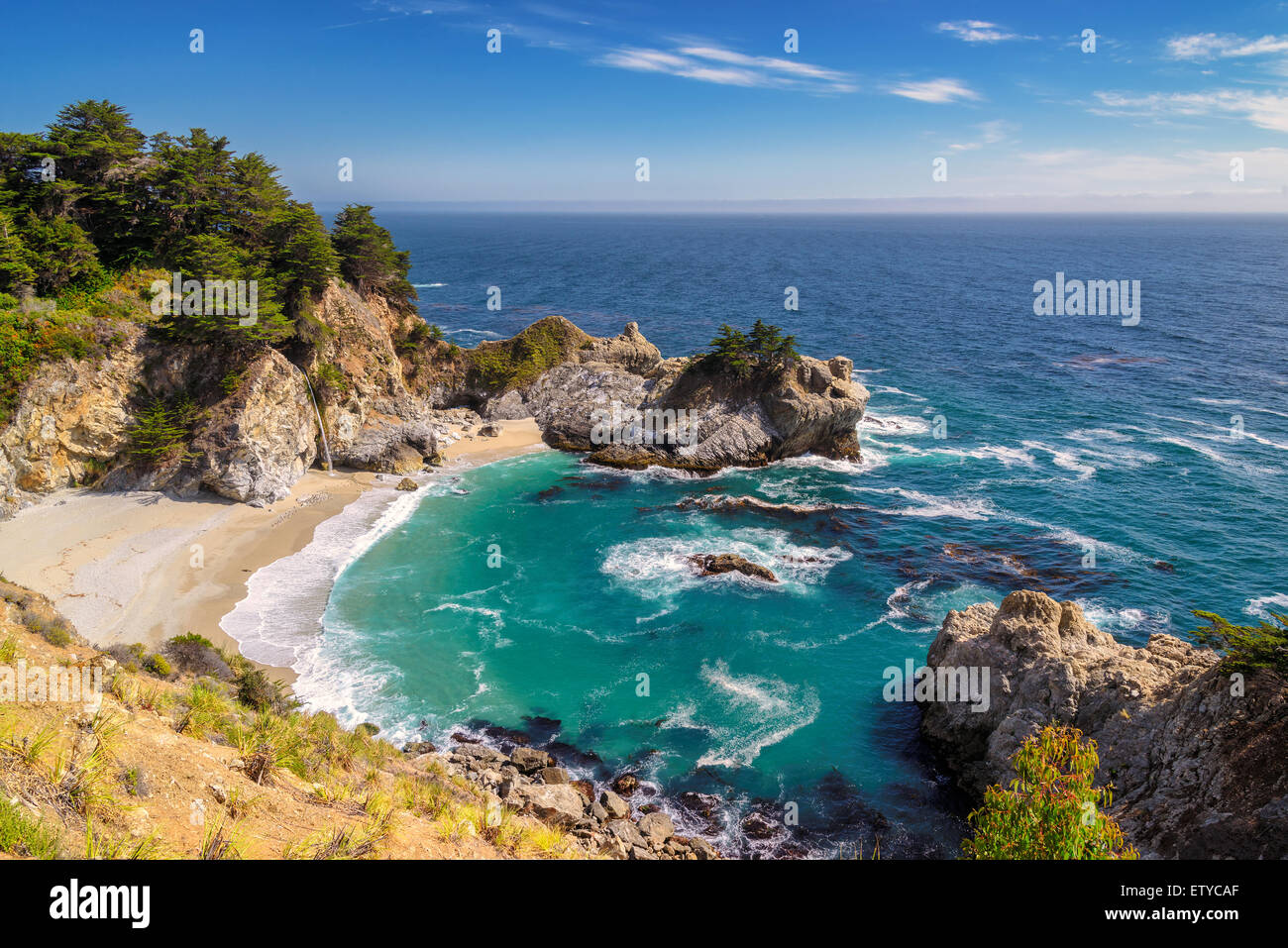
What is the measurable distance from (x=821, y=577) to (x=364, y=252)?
46.2m

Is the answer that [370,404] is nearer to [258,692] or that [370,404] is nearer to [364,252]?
[364,252]

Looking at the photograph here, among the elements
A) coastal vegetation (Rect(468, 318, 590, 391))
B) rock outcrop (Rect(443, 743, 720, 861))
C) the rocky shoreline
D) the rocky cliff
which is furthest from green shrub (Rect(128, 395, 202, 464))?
rock outcrop (Rect(443, 743, 720, 861))

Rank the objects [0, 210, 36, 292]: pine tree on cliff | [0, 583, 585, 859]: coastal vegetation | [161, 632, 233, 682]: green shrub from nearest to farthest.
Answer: [0, 583, 585, 859]: coastal vegetation → [161, 632, 233, 682]: green shrub → [0, 210, 36, 292]: pine tree on cliff

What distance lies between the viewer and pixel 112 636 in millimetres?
28953

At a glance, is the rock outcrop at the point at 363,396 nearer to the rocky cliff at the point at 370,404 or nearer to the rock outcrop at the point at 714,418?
the rocky cliff at the point at 370,404

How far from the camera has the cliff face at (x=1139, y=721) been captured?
17219 millimetres

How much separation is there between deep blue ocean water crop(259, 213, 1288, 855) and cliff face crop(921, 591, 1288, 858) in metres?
3.32

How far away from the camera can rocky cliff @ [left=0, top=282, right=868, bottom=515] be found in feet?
130

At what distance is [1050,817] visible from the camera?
33.4 feet

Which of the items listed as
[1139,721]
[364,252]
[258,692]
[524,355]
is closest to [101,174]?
[364,252]

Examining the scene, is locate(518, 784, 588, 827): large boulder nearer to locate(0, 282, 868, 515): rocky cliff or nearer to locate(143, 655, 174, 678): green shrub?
locate(143, 655, 174, 678): green shrub

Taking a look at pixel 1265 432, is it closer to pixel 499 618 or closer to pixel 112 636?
pixel 499 618

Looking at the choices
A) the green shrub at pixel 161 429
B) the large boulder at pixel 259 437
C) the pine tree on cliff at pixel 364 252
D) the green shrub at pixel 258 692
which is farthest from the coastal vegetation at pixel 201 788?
the pine tree on cliff at pixel 364 252
